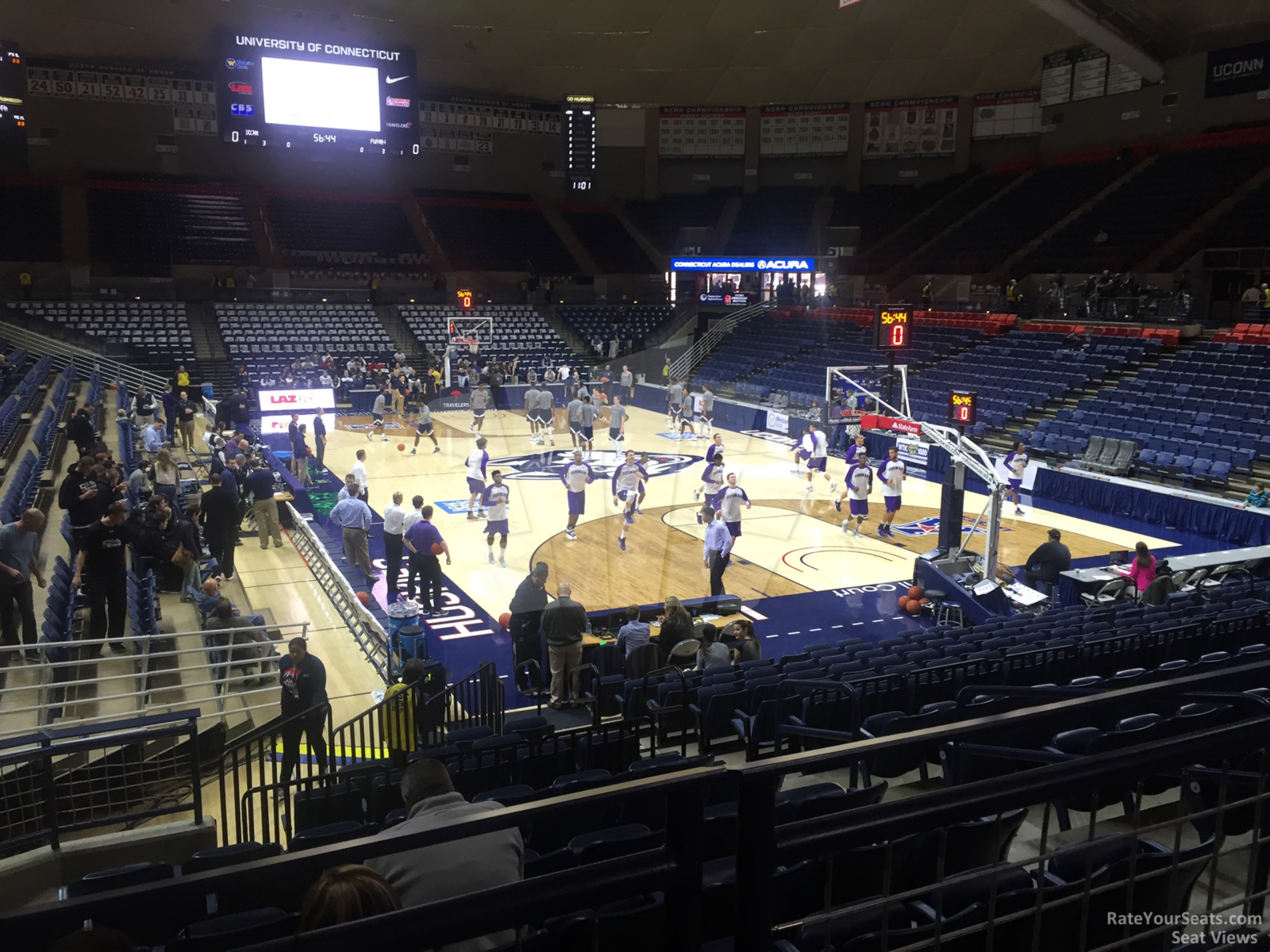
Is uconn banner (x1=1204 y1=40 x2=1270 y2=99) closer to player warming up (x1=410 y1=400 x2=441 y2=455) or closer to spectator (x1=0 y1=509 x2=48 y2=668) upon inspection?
player warming up (x1=410 y1=400 x2=441 y2=455)

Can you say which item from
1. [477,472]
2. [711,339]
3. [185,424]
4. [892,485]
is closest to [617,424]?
[477,472]

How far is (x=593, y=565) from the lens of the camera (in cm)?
1521

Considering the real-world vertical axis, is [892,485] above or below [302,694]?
above

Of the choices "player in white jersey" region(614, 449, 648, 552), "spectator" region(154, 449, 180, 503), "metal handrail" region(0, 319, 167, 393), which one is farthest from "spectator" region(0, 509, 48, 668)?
"metal handrail" region(0, 319, 167, 393)

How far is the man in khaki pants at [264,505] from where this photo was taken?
13812 mm

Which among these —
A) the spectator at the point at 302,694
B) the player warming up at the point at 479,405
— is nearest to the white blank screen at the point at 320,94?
the player warming up at the point at 479,405

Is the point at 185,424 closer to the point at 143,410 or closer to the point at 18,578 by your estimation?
the point at 143,410

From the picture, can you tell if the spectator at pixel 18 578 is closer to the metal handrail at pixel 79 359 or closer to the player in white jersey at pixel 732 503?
the player in white jersey at pixel 732 503

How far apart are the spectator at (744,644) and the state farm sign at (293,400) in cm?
1500

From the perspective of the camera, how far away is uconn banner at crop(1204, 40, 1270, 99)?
31.1 meters

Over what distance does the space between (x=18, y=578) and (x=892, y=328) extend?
1333 cm

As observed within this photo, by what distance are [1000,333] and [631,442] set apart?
1298 centimetres

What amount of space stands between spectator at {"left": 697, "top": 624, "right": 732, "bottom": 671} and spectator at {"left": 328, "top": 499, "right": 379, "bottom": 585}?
530 centimetres

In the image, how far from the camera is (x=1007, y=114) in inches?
1606
